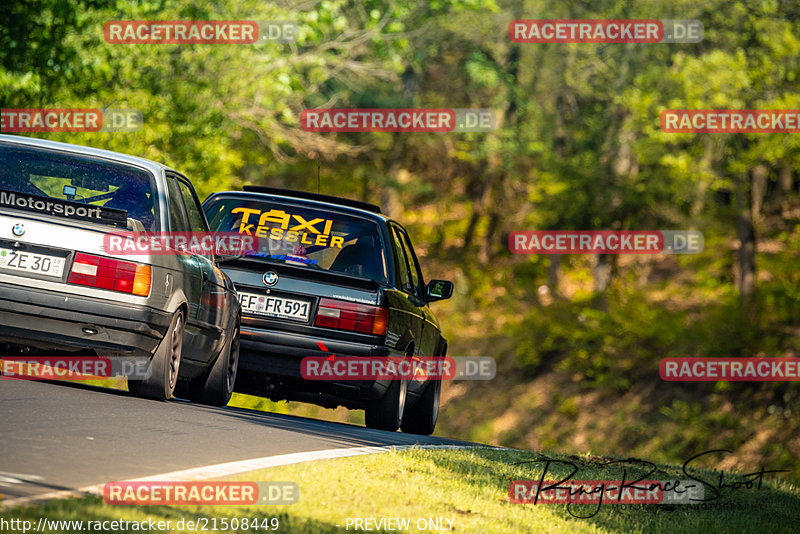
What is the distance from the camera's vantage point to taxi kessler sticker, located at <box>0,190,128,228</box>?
8.72 metres

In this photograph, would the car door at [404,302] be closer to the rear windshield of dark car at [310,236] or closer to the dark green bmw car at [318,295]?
the dark green bmw car at [318,295]

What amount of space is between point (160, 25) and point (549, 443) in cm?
1402

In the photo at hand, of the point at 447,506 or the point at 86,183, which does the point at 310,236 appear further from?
the point at 447,506

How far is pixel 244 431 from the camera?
9.14 meters

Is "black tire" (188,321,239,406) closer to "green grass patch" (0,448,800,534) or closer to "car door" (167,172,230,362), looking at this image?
"car door" (167,172,230,362)
